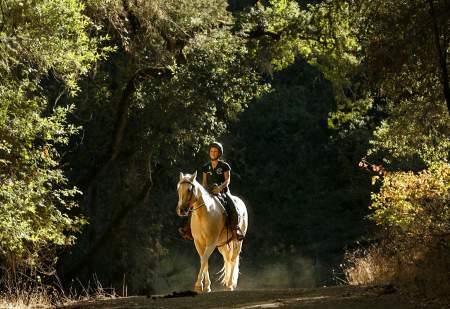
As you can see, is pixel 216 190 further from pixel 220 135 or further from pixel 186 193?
pixel 220 135

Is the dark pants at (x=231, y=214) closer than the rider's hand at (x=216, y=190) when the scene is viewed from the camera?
No

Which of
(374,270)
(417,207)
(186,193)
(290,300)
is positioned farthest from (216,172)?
(290,300)

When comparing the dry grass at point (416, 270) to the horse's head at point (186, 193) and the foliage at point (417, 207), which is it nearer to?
the foliage at point (417, 207)

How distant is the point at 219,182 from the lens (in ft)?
54.3

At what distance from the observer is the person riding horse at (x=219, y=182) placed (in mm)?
16328

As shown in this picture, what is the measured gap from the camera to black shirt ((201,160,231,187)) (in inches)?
643

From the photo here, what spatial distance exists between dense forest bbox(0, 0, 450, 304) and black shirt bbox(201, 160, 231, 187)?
2.72m

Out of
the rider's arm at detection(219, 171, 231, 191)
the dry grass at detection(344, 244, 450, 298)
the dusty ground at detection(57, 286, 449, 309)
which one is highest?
the rider's arm at detection(219, 171, 231, 191)

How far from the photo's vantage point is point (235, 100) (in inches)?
941

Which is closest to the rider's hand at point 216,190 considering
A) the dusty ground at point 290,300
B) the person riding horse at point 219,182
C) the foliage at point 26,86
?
the person riding horse at point 219,182

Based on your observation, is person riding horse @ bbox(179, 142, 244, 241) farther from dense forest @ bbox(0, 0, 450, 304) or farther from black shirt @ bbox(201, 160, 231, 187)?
dense forest @ bbox(0, 0, 450, 304)

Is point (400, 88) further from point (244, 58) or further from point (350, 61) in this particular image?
point (244, 58)

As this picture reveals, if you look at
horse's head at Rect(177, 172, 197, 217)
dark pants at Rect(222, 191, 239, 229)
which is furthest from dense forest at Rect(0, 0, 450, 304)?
dark pants at Rect(222, 191, 239, 229)

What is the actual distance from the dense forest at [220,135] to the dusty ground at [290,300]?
584 mm
